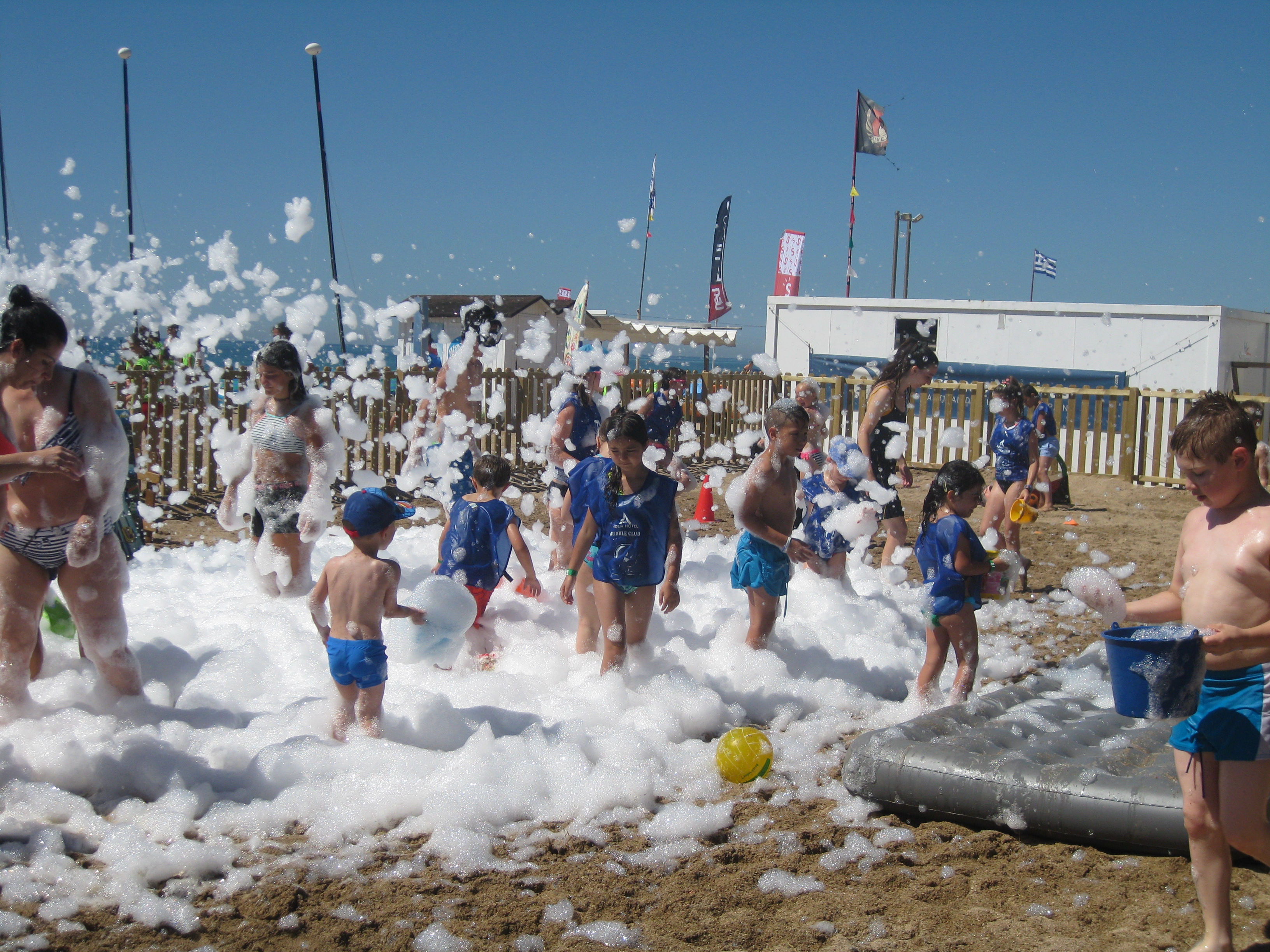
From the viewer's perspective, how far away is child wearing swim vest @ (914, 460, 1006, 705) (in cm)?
419

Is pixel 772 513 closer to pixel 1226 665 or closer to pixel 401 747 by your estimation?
pixel 401 747

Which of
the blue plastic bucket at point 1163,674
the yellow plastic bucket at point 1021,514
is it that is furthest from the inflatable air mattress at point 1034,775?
the yellow plastic bucket at point 1021,514

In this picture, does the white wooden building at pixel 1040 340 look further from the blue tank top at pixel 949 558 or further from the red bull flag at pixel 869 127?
the blue tank top at pixel 949 558

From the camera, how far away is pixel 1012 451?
313 inches

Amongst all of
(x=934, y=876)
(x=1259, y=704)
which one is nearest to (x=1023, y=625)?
(x=934, y=876)

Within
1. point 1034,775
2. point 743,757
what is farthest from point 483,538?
point 1034,775

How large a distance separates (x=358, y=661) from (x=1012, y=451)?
19.9ft

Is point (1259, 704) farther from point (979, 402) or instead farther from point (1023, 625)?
point (979, 402)

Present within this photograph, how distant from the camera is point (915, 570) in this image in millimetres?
7848

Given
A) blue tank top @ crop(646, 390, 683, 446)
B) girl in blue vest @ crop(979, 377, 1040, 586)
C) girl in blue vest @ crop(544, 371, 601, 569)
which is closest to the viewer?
girl in blue vest @ crop(544, 371, 601, 569)

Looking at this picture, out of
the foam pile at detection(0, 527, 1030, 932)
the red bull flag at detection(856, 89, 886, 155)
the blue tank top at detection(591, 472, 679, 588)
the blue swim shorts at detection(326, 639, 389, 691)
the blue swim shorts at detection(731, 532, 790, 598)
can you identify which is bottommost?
the foam pile at detection(0, 527, 1030, 932)

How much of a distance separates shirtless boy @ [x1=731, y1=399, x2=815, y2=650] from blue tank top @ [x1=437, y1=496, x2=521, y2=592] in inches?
51.5

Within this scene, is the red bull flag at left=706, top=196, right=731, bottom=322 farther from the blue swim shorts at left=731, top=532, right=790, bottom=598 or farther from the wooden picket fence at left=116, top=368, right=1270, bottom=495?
the blue swim shorts at left=731, top=532, right=790, bottom=598

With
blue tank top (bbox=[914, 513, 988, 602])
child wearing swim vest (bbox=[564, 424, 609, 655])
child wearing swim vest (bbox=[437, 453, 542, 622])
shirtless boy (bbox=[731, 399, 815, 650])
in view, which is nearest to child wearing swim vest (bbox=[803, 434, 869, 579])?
shirtless boy (bbox=[731, 399, 815, 650])
